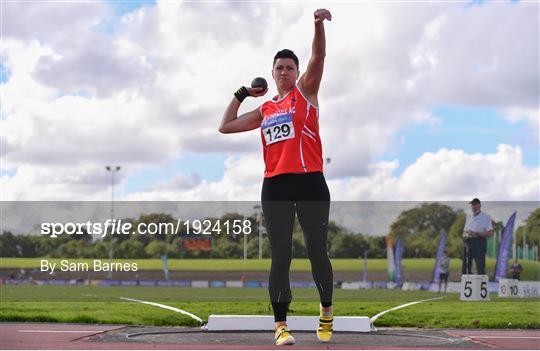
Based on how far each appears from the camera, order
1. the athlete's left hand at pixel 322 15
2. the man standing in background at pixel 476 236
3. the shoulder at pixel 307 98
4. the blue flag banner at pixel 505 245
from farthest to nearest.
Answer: the blue flag banner at pixel 505 245, the man standing in background at pixel 476 236, the shoulder at pixel 307 98, the athlete's left hand at pixel 322 15

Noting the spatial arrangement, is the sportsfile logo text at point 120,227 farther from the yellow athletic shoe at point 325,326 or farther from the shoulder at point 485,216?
the shoulder at point 485,216

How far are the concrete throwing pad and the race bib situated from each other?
13.6 feet

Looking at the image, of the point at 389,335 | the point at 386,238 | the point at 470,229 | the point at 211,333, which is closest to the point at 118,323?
the point at 211,333

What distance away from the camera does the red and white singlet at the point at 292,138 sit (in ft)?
17.9

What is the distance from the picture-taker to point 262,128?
223 inches

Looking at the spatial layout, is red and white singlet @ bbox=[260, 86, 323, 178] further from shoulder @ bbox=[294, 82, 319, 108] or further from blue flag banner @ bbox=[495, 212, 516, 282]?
blue flag banner @ bbox=[495, 212, 516, 282]

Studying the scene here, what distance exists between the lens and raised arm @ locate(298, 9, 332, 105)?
546 centimetres

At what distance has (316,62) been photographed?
18.1ft

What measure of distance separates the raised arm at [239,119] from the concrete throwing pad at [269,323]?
393 centimetres

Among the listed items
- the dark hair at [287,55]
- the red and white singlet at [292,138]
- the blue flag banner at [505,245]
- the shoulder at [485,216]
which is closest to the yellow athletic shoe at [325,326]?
the red and white singlet at [292,138]

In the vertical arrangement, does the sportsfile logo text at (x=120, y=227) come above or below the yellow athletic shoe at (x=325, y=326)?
above

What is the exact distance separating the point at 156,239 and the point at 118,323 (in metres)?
1.65

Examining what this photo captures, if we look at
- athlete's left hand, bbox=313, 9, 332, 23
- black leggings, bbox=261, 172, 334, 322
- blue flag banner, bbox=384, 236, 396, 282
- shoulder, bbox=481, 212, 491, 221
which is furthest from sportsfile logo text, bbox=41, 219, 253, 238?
blue flag banner, bbox=384, 236, 396, 282

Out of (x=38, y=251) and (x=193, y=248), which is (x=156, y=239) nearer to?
(x=193, y=248)
